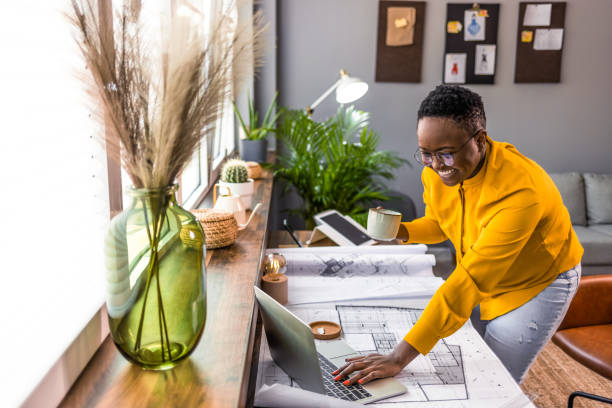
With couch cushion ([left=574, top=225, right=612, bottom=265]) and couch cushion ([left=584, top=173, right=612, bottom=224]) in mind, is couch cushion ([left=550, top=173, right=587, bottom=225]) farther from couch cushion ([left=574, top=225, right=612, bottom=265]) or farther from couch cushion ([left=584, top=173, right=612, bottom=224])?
couch cushion ([left=574, top=225, right=612, bottom=265])

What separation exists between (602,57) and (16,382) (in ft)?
15.6

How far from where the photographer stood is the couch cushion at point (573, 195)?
3965 mm

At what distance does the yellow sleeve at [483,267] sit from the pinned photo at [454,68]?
3.07 metres

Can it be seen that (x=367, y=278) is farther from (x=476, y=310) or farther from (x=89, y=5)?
(x=89, y=5)

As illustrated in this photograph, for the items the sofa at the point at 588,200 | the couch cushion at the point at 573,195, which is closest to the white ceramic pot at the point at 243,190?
the sofa at the point at 588,200

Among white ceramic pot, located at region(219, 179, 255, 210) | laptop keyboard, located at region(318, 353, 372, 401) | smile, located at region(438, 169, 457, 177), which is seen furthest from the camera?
white ceramic pot, located at region(219, 179, 255, 210)

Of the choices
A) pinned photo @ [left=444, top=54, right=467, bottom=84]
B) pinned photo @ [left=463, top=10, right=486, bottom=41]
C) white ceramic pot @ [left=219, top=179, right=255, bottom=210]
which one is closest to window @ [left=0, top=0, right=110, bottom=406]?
white ceramic pot @ [left=219, top=179, right=255, bottom=210]

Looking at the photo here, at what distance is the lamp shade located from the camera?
3.02 m

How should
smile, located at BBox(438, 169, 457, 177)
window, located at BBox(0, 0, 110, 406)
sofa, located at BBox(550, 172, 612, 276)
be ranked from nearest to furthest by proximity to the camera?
window, located at BBox(0, 0, 110, 406) < smile, located at BBox(438, 169, 457, 177) < sofa, located at BBox(550, 172, 612, 276)

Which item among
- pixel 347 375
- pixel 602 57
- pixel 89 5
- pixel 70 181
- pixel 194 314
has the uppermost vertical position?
pixel 602 57

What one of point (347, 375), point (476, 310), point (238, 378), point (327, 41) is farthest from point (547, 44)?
point (238, 378)

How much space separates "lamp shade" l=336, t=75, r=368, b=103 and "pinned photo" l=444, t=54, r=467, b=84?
1355 mm

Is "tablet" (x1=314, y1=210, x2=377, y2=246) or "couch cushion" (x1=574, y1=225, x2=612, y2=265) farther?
"couch cushion" (x1=574, y1=225, x2=612, y2=265)

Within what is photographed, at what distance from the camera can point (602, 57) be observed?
414 centimetres
